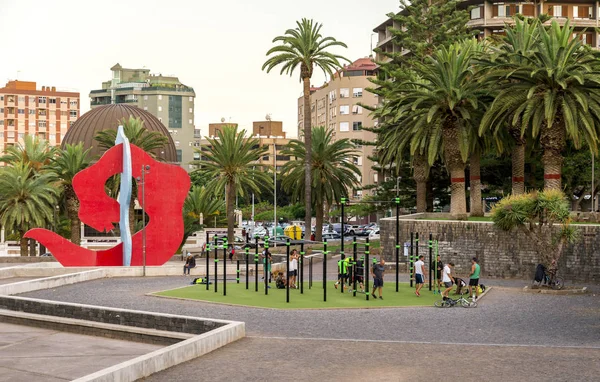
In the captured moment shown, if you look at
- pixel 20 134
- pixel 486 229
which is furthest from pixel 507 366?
pixel 20 134

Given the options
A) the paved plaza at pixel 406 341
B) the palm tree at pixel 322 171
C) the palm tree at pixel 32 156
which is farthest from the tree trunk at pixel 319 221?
the paved plaza at pixel 406 341

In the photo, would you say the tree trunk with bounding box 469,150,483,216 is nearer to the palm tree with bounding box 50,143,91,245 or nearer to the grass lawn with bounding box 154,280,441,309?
the grass lawn with bounding box 154,280,441,309

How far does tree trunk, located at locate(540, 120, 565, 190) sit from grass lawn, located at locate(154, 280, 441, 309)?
1116cm

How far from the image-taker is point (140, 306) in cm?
2773

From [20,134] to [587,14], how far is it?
104577 mm

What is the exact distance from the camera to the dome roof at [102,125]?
276 feet

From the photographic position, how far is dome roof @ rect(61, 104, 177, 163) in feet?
276

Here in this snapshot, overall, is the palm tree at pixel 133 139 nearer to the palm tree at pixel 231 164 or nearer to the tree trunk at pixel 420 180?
the palm tree at pixel 231 164

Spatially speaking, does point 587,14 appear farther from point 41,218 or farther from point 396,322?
point 396,322

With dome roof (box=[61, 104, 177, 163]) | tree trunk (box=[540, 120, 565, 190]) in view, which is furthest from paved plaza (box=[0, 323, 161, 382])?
dome roof (box=[61, 104, 177, 163])

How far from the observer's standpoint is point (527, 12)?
8500 cm

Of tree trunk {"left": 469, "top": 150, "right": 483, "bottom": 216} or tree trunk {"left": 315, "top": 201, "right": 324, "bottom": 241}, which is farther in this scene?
tree trunk {"left": 315, "top": 201, "right": 324, "bottom": 241}

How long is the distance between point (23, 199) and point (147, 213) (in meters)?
17.5

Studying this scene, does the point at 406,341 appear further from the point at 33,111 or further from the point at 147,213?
the point at 33,111
